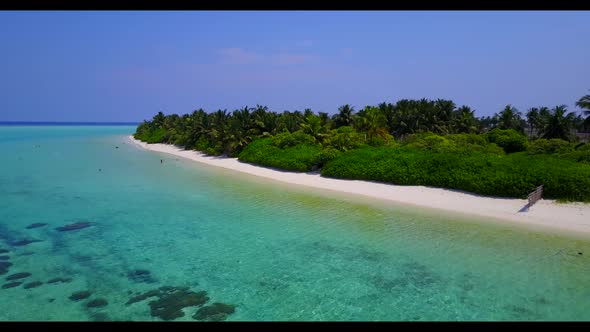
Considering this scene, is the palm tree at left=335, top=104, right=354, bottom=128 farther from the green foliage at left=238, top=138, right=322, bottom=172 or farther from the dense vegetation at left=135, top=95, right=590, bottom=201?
the green foliage at left=238, top=138, right=322, bottom=172

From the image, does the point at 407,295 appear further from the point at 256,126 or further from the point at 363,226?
the point at 256,126

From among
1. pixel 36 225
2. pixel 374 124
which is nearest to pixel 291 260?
pixel 36 225

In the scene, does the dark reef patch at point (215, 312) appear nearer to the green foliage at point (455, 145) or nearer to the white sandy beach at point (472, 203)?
the white sandy beach at point (472, 203)

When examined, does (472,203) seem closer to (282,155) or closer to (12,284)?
(282,155)

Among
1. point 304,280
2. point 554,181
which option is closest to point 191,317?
point 304,280

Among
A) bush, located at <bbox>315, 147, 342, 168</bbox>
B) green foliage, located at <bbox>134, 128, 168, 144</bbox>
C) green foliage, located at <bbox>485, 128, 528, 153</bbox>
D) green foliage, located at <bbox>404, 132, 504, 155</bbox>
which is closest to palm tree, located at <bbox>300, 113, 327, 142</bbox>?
bush, located at <bbox>315, 147, 342, 168</bbox>

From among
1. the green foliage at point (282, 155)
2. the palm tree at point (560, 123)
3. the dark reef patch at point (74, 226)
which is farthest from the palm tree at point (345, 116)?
the dark reef patch at point (74, 226)

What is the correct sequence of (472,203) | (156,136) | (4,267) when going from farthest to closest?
(156,136) → (472,203) → (4,267)
